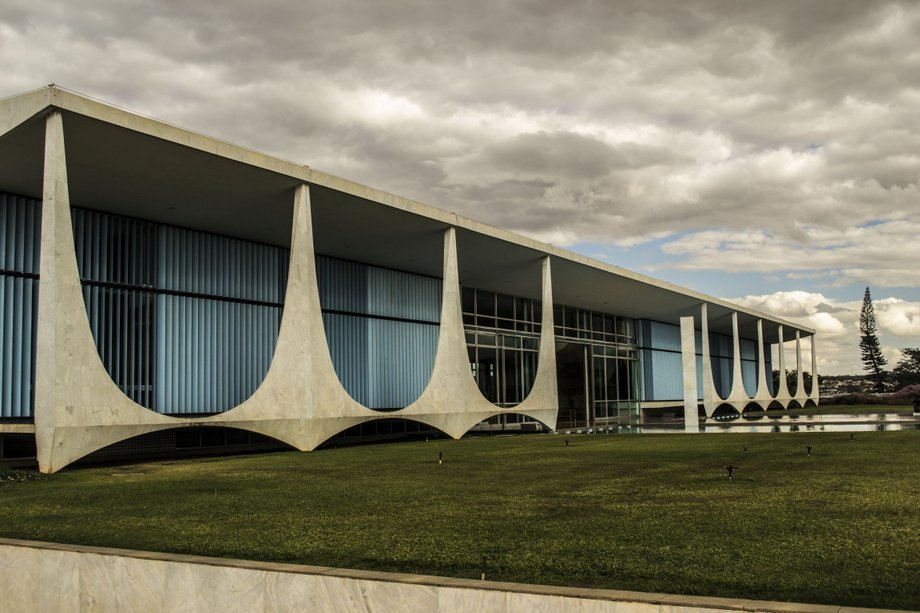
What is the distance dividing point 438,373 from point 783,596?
24.7 metres

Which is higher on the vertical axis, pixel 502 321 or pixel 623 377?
pixel 502 321

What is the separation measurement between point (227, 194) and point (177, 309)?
451 centimetres

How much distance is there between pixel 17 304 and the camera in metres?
21.3

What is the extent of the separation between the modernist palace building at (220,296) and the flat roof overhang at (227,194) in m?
0.07

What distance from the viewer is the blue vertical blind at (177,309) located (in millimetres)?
23594

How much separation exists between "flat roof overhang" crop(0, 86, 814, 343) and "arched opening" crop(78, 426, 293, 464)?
21.9ft

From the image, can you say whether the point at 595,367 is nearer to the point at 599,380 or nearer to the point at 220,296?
the point at 599,380

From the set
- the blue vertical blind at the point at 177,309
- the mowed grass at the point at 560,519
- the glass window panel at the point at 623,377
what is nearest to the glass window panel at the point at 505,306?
the glass window panel at the point at 623,377

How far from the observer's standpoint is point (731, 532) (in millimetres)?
7352

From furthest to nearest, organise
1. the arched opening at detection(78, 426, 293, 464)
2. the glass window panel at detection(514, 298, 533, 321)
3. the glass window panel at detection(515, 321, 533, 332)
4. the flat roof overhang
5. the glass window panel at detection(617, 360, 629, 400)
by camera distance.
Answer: the glass window panel at detection(617, 360, 629, 400) → the glass window panel at detection(514, 298, 533, 321) → the glass window panel at detection(515, 321, 533, 332) → the arched opening at detection(78, 426, 293, 464) → the flat roof overhang

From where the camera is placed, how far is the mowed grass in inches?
232

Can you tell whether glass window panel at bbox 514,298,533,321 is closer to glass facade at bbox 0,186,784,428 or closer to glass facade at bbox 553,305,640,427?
glass facade at bbox 0,186,784,428

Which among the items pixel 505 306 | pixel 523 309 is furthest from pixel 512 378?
pixel 523 309

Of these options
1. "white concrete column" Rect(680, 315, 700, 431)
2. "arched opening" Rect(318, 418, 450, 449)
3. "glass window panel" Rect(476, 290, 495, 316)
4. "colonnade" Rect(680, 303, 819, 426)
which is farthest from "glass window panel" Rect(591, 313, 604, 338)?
"arched opening" Rect(318, 418, 450, 449)
